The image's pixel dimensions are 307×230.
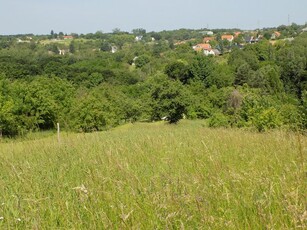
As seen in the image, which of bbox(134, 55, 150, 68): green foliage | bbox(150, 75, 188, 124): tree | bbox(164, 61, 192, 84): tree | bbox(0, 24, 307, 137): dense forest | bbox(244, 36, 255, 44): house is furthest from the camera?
bbox(244, 36, 255, 44): house

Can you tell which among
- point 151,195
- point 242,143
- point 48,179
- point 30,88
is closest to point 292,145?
point 242,143

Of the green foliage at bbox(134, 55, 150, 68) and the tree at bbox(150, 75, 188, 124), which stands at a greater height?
the green foliage at bbox(134, 55, 150, 68)

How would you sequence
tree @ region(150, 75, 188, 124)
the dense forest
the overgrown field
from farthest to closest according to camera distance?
tree @ region(150, 75, 188, 124)
the dense forest
the overgrown field

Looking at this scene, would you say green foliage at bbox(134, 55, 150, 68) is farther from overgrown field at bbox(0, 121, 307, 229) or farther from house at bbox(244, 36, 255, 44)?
overgrown field at bbox(0, 121, 307, 229)

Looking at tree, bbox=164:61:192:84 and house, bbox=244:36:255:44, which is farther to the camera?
house, bbox=244:36:255:44

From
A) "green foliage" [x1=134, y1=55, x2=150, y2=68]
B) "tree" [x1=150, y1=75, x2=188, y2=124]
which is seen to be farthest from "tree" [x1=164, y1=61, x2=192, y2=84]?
"tree" [x1=150, y1=75, x2=188, y2=124]

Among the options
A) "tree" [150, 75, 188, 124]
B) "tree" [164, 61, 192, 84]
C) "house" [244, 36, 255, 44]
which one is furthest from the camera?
"house" [244, 36, 255, 44]

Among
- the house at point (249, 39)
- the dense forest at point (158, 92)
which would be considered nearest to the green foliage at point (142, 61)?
the dense forest at point (158, 92)

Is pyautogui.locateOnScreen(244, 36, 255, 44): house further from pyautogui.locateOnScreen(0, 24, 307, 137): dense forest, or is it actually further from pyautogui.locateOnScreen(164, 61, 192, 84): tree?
pyautogui.locateOnScreen(164, 61, 192, 84): tree

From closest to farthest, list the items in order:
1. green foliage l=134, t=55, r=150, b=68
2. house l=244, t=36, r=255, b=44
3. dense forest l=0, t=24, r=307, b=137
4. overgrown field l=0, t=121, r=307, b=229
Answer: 1. overgrown field l=0, t=121, r=307, b=229
2. dense forest l=0, t=24, r=307, b=137
3. green foliage l=134, t=55, r=150, b=68
4. house l=244, t=36, r=255, b=44

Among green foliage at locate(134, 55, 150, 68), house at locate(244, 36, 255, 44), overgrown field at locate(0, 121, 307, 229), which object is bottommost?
green foliage at locate(134, 55, 150, 68)

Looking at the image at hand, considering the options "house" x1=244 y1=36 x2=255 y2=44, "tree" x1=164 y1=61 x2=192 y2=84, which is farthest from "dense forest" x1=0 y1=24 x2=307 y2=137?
"house" x1=244 y1=36 x2=255 y2=44

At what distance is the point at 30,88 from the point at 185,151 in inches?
1253

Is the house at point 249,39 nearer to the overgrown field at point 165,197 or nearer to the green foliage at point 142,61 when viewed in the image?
the green foliage at point 142,61
